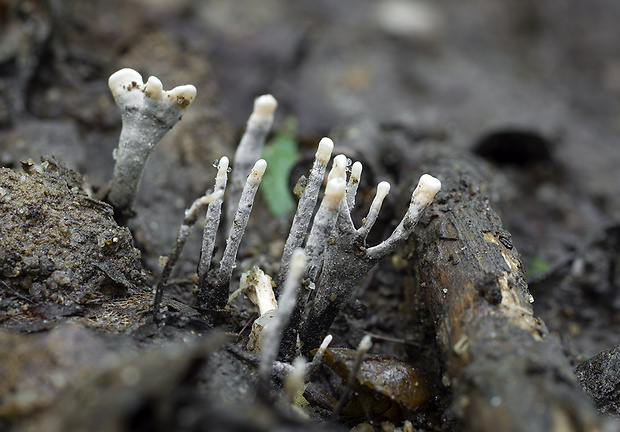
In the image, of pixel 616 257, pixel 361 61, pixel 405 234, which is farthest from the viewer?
pixel 361 61

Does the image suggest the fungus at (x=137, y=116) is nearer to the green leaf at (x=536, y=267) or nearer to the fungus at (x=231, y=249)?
the fungus at (x=231, y=249)

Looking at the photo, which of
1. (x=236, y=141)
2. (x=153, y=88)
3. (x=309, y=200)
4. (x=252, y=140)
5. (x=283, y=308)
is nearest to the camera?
(x=283, y=308)

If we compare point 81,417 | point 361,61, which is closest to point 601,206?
point 361,61

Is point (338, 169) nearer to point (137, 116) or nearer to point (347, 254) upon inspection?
point (347, 254)

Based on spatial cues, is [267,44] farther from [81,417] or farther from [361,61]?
[81,417]

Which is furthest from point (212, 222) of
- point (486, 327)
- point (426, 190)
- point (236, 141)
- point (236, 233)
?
point (236, 141)

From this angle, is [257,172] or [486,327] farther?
[257,172]

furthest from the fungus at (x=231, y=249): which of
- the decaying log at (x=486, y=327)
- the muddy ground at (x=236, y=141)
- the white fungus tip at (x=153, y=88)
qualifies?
the decaying log at (x=486, y=327)
